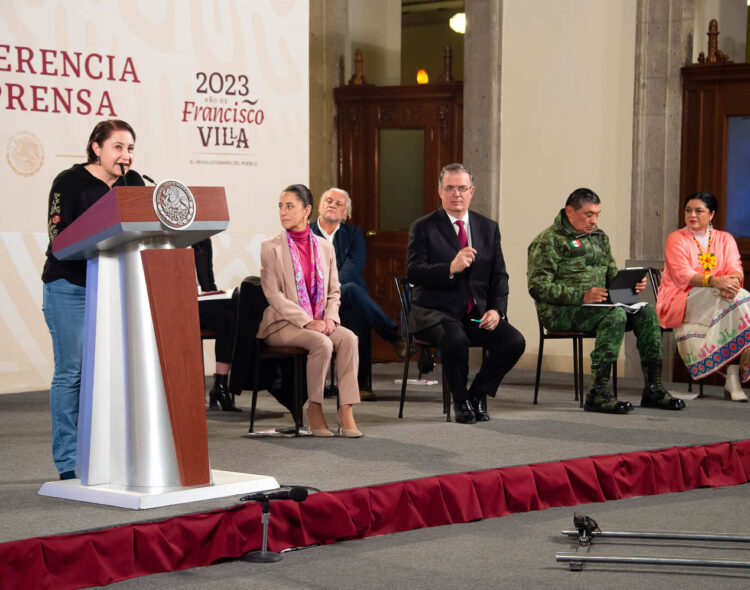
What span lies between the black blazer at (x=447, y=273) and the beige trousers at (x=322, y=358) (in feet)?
1.94

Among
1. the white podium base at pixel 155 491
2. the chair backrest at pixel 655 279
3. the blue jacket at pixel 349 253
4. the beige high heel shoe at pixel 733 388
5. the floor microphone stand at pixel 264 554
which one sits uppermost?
the blue jacket at pixel 349 253

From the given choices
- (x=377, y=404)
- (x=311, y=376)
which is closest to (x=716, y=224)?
(x=377, y=404)

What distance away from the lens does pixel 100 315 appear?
3.50 m

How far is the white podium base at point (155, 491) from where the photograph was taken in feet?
11.2

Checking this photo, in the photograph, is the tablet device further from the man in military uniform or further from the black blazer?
the black blazer

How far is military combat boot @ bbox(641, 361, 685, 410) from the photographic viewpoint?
5766 mm

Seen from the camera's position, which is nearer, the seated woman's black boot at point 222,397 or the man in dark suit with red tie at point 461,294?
the man in dark suit with red tie at point 461,294

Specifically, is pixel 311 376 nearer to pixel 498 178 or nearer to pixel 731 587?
pixel 731 587

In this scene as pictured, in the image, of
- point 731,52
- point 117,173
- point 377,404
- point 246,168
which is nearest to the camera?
point 117,173

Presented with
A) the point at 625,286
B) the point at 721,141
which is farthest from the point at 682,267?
the point at 721,141

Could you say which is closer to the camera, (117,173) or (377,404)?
(117,173)

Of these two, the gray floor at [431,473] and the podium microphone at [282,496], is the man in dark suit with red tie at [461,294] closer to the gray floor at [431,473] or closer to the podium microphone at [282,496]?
the gray floor at [431,473]

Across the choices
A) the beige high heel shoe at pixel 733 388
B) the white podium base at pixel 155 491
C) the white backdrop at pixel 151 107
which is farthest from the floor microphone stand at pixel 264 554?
the beige high heel shoe at pixel 733 388

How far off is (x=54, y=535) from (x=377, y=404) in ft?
9.71
